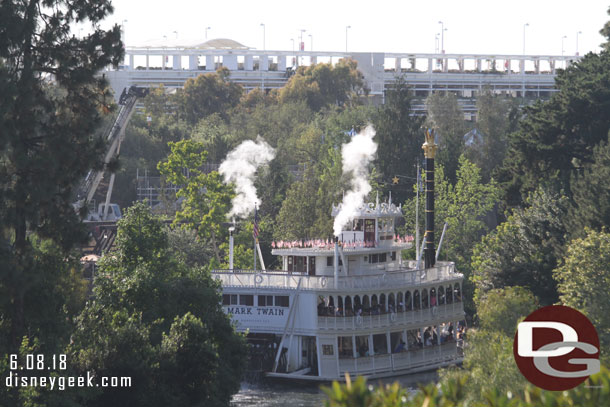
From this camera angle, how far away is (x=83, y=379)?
1320 inches

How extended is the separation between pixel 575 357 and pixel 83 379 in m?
19.1

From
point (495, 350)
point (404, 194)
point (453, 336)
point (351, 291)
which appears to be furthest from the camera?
point (404, 194)

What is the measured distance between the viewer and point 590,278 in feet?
151

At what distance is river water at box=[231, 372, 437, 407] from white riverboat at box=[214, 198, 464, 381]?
53 cm

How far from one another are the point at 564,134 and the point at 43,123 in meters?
38.0

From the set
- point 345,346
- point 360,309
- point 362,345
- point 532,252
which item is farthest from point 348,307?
point 532,252

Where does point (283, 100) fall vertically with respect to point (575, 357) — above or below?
above

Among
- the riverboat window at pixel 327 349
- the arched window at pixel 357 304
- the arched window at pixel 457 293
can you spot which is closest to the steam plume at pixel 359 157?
the arched window at pixel 457 293

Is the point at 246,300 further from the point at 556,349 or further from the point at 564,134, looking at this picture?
the point at 556,349

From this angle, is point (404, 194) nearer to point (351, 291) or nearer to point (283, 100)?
point (351, 291)

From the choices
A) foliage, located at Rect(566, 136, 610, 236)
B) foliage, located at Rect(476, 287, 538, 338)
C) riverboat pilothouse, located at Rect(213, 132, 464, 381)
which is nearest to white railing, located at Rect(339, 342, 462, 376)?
riverboat pilothouse, located at Rect(213, 132, 464, 381)

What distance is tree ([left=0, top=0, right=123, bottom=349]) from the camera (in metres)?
32.6

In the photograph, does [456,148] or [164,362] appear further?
[456,148]

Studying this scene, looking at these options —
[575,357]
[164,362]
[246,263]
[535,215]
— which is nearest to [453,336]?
[535,215]
